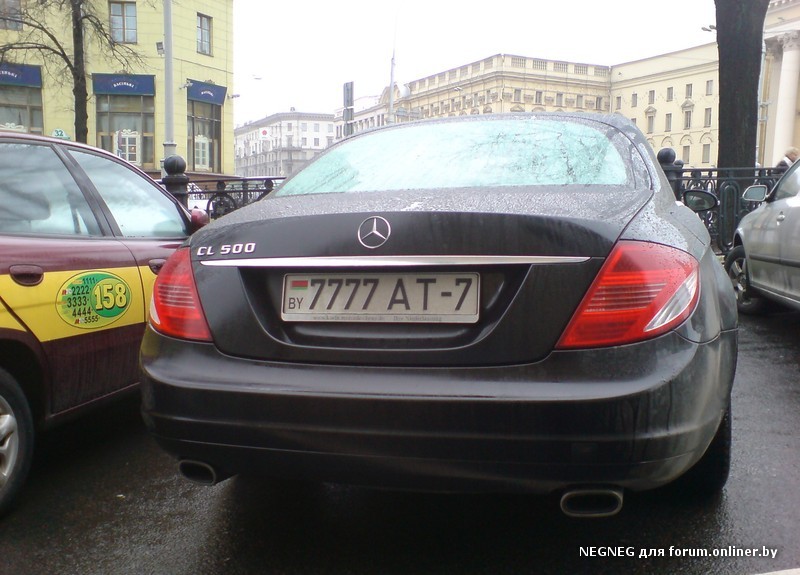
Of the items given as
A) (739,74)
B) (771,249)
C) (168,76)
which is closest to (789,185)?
(771,249)

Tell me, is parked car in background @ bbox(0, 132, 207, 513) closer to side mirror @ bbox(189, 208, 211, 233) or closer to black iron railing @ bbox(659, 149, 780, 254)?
side mirror @ bbox(189, 208, 211, 233)

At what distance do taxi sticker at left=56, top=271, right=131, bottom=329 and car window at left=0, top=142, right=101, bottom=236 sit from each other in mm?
250

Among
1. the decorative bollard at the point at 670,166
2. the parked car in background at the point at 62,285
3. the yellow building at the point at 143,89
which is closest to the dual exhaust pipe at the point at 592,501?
the parked car in background at the point at 62,285

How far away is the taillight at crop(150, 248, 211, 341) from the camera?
2.22m

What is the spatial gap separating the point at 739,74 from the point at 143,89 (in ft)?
91.4

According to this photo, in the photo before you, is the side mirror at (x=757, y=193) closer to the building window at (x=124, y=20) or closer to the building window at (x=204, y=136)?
the building window at (x=204, y=136)

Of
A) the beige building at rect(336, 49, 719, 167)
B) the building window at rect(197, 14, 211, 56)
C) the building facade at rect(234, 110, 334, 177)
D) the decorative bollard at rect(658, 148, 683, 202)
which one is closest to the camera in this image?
the decorative bollard at rect(658, 148, 683, 202)

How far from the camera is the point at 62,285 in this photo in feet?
9.78

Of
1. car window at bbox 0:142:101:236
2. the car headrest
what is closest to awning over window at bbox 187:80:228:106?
car window at bbox 0:142:101:236

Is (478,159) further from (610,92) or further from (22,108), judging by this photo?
(610,92)

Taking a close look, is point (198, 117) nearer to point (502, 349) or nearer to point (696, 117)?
point (502, 349)

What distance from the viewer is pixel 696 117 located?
83.0m

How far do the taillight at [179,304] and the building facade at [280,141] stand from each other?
10436 cm

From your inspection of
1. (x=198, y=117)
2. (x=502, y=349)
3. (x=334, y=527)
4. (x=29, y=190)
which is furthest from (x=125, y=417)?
(x=198, y=117)
